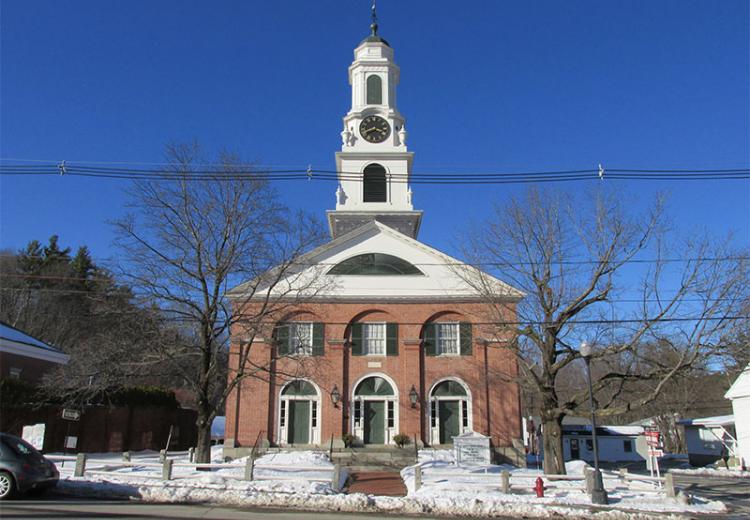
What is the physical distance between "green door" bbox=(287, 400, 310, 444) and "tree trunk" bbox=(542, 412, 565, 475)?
11549 mm

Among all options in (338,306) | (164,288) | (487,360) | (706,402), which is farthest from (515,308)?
(706,402)

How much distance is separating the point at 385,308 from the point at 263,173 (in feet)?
39.7

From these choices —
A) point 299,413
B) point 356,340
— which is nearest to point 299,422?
point 299,413

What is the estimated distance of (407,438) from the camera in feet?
86.6

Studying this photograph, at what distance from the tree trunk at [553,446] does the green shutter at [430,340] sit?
882 centimetres

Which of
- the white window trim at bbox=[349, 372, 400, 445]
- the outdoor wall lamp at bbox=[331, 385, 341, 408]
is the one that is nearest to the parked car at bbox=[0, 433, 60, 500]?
the outdoor wall lamp at bbox=[331, 385, 341, 408]

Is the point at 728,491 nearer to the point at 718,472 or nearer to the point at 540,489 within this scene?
the point at 540,489

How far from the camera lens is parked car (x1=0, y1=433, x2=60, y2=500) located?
12.4 meters

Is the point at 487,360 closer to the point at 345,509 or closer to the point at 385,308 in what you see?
the point at 385,308

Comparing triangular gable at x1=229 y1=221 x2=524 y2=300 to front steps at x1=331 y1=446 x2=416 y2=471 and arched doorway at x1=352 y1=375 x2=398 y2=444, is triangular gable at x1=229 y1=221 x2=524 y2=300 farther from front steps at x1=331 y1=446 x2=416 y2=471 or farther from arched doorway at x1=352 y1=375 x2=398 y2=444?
front steps at x1=331 y1=446 x2=416 y2=471

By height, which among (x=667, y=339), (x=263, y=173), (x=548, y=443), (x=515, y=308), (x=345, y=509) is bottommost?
(x=345, y=509)

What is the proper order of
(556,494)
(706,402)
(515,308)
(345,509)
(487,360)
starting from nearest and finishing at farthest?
(345,509), (556,494), (515,308), (487,360), (706,402)

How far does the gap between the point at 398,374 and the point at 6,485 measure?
18.0 meters

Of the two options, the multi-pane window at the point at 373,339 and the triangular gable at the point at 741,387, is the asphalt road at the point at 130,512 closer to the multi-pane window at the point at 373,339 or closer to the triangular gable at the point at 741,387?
the multi-pane window at the point at 373,339
